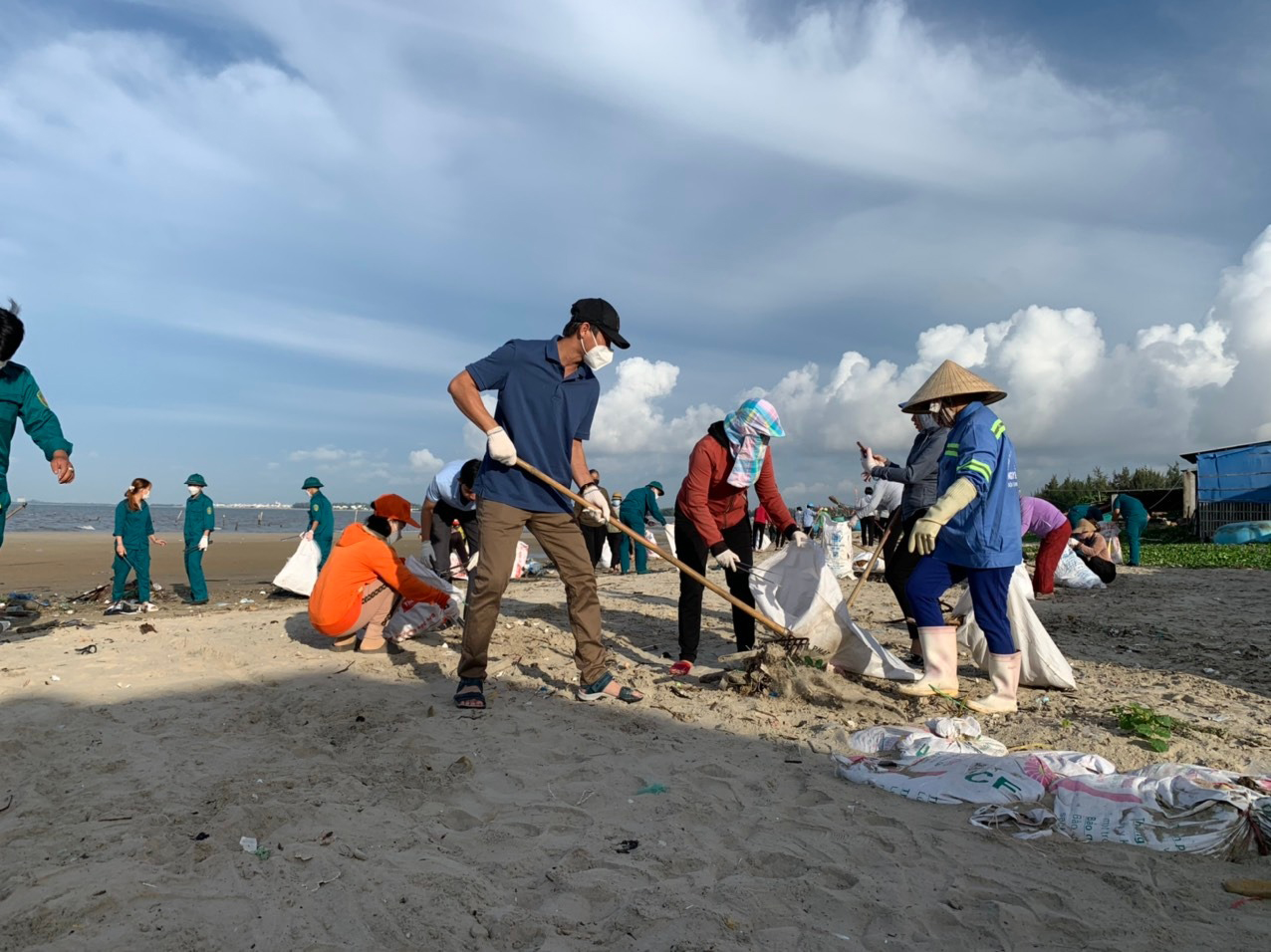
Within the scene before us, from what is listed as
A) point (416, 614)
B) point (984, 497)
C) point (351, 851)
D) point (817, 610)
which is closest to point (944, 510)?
point (984, 497)

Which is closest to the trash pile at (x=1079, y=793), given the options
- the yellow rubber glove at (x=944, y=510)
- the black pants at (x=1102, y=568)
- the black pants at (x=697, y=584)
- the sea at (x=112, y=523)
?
the yellow rubber glove at (x=944, y=510)

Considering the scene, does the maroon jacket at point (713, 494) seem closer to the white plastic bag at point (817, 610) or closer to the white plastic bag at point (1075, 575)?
the white plastic bag at point (817, 610)

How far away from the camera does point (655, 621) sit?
7.04 metres

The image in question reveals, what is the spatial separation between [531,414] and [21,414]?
305cm

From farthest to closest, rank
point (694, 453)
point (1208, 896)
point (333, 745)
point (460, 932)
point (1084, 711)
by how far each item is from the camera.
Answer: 1. point (694, 453)
2. point (1084, 711)
3. point (333, 745)
4. point (1208, 896)
5. point (460, 932)

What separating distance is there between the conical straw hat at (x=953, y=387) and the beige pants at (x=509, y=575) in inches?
82.4

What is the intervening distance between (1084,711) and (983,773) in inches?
57.2

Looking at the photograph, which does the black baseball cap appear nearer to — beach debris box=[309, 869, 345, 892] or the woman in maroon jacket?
the woman in maroon jacket

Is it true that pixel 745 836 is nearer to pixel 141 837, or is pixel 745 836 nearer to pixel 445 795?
pixel 445 795

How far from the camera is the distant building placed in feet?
65.9

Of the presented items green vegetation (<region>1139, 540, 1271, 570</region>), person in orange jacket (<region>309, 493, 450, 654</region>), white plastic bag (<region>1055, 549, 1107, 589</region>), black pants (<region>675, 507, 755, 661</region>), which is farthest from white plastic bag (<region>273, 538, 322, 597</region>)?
green vegetation (<region>1139, 540, 1271, 570</region>)

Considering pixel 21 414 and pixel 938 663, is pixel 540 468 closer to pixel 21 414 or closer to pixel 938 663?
pixel 938 663

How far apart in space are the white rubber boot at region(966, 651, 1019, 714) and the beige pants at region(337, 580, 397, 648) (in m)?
3.67

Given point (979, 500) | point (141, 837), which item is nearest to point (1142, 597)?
point (979, 500)
